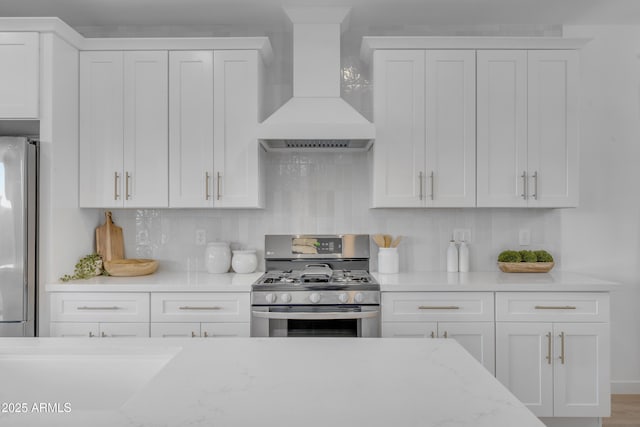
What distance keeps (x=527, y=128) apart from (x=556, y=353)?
138 cm

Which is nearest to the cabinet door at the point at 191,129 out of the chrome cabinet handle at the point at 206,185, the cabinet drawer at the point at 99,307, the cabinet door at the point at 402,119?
the chrome cabinet handle at the point at 206,185

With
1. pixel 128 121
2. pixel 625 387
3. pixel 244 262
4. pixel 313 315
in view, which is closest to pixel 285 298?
pixel 313 315

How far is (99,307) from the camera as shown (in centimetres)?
274

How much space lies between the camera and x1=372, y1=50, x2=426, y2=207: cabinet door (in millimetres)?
3041

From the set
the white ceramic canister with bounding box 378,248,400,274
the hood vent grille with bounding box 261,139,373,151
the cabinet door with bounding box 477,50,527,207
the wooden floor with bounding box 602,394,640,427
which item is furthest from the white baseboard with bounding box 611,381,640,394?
the hood vent grille with bounding box 261,139,373,151

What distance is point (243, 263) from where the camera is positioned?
321 centimetres

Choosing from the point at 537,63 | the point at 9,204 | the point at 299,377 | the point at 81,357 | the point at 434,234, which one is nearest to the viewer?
the point at 299,377

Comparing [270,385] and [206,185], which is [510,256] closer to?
[206,185]

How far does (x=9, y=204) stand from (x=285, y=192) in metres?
1.67

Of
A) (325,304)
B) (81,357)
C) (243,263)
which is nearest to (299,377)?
(81,357)

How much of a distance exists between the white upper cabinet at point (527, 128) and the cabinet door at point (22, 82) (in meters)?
2.70

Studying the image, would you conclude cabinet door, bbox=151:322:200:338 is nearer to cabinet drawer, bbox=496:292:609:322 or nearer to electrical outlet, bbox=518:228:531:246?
cabinet drawer, bbox=496:292:609:322

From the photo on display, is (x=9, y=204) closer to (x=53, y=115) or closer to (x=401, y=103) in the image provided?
(x=53, y=115)

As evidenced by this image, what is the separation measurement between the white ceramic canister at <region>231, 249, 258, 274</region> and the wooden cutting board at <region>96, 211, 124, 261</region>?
2.71 feet
